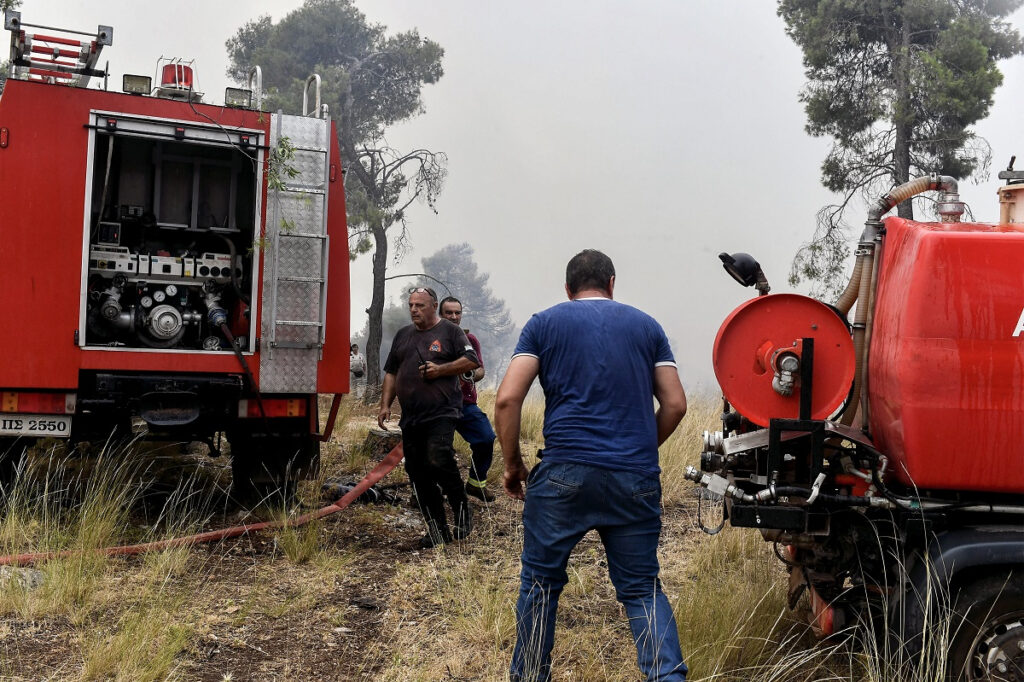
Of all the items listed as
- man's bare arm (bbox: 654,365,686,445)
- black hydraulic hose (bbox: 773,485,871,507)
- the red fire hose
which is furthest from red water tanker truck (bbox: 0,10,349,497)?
black hydraulic hose (bbox: 773,485,871,507)

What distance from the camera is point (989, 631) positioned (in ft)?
11.8

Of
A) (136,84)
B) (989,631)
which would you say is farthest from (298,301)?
(989,631)

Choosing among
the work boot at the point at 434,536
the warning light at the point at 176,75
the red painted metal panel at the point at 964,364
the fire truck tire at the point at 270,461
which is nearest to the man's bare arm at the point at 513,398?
the red painted metal panel at the point at 964,364

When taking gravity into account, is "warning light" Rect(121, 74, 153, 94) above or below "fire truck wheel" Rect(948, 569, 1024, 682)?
above

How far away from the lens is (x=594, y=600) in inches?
205

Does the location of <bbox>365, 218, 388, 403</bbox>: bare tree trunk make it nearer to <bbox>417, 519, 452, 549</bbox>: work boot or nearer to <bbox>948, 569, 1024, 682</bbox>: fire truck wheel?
<bbox>417, 519, 452, 549</bbox>: work boot

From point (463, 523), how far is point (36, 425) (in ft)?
9.58

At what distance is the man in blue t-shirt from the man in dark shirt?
2.47m

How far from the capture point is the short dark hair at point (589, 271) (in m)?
4.02

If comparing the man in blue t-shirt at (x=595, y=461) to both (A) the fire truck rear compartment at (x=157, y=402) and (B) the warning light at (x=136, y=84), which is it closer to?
(A) the fire truck rear compartment at (x=157, y=402)

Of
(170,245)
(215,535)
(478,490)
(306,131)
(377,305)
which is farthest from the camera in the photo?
(377,305)

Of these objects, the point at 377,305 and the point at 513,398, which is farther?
the point at 377,305

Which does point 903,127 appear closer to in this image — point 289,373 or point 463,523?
point 463,523

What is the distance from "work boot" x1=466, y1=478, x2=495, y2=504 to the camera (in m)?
7.40
